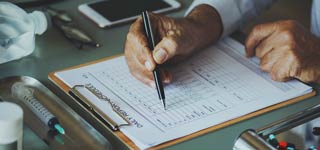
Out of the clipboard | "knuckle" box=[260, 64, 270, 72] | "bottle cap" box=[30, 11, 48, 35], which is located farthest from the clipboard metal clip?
"knuckle" box=[260, 64, 270, 72]

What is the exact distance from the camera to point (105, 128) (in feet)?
3.26

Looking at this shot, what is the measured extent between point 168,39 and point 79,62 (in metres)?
0.19

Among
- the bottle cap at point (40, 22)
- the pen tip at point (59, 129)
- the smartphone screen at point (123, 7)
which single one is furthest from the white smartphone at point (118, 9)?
the pen tip at point (59, 129)

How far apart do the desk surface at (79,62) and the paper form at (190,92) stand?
0.08 feet

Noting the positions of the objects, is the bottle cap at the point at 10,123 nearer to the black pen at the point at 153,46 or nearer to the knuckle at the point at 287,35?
the black pen at the point at 153,46

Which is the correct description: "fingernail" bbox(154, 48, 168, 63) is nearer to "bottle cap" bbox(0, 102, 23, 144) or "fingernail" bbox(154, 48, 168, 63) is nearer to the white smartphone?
the white smartphone

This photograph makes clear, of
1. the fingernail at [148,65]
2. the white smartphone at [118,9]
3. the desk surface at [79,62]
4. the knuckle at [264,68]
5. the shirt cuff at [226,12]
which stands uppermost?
the shirt cuff at [226,12]

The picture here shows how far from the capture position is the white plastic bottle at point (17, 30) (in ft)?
3.92

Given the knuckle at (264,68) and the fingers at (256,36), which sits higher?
the fingers at (256,36)

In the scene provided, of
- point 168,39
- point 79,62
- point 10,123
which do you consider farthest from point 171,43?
point 10,123

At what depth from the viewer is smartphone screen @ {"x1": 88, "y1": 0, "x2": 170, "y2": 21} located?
138 centimetres

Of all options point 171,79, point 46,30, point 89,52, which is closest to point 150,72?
point 171,79

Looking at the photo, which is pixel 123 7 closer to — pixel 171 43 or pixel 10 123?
pixel 171 43

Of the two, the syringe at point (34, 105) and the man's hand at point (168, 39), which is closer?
the syringe at point (34, 105)
